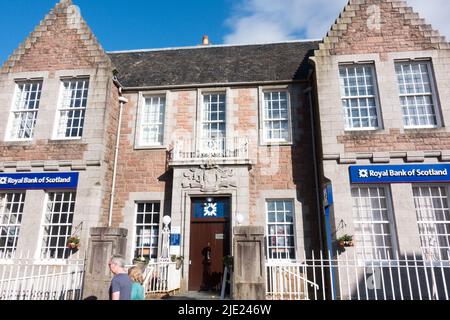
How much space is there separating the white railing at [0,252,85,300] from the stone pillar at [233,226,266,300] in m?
4.76

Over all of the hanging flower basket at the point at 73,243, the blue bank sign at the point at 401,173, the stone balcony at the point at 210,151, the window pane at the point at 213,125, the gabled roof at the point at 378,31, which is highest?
the gabled roof at the point at 378,31

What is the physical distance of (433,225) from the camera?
10.1 meters

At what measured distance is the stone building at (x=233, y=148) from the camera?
10414mm

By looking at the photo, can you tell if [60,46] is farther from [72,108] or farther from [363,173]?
[363,173]

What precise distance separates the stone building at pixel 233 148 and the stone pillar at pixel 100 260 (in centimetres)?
384

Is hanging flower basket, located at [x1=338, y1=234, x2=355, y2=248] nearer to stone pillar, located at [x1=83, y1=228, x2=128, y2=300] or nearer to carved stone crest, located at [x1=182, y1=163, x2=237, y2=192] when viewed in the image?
carved stone crest, located at [x1=182, y1=163, x2=237, y2=192]

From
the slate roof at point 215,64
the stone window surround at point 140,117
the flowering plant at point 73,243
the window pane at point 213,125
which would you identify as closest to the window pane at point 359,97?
the slate roof at point 215,64

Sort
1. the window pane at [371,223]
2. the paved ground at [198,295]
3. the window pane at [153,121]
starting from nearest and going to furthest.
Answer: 1. the paved ground at [198,295]
2. the window pane at [371,223]
3. the window pane at [153,121]

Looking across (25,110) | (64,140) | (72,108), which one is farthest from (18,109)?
(64,140)

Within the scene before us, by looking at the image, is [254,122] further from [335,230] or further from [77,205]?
[77,205]

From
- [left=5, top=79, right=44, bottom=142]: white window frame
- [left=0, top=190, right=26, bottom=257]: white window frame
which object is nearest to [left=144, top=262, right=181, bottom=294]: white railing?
[left=0, top=190, right=26, bottom=257]: white window frame

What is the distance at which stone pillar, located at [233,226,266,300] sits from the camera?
6484 mm

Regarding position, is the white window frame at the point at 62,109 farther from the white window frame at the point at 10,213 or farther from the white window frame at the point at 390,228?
the white window frame at the point at 390,228
